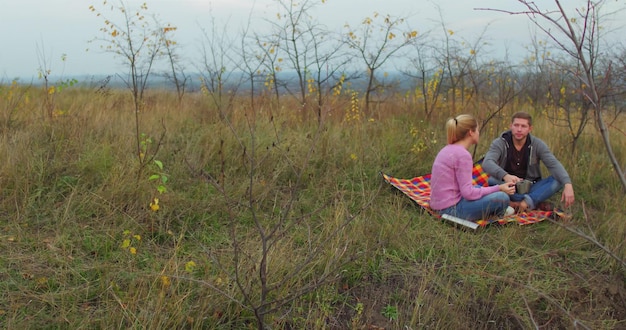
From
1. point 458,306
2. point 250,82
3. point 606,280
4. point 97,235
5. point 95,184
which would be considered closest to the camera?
point 458,306

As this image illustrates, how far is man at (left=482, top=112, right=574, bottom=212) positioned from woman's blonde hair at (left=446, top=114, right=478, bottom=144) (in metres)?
0.60

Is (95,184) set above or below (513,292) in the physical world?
above

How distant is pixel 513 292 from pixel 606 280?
0.69 m

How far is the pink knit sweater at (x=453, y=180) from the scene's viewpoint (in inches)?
143

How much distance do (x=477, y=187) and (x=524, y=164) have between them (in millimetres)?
735

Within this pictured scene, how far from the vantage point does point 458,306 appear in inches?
103

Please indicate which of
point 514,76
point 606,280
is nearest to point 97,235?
point 606,280

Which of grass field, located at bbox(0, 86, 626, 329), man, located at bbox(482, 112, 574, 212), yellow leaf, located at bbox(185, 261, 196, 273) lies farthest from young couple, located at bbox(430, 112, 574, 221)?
yellow leaf, located at bbox(185, 261, 196, 273)

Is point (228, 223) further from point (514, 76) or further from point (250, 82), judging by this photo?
point (514, 76)

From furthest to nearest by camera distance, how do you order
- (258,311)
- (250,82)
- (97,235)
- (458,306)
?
(250,82)
(97,235)
(458,306)
(258,311)

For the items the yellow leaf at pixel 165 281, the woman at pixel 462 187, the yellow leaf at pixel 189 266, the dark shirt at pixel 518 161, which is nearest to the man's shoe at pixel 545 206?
the dark shirt at pixel 518 161

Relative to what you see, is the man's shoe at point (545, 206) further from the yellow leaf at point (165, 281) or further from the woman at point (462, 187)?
the yellow leaf at point (165, 281)

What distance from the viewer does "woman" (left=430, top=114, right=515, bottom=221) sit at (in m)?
3.63

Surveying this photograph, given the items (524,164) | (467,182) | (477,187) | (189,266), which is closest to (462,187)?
(467,182)
